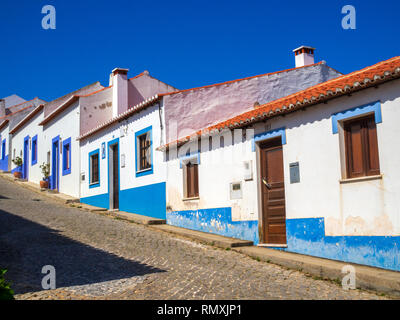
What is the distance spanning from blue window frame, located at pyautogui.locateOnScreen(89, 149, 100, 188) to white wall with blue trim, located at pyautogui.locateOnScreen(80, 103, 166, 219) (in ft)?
0.54

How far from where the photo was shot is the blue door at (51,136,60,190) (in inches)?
886

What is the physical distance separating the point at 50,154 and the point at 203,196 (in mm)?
14040

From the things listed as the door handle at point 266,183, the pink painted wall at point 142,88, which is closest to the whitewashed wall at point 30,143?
the pink painted wall at point 142,88

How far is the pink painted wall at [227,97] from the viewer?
1423 centimetres

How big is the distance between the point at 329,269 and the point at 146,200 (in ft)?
28.2

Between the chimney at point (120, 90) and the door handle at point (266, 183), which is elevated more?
the chimney at point (120, 90)

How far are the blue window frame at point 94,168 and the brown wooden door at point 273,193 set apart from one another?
32.5 ft

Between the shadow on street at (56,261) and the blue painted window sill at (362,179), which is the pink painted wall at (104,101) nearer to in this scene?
the shadow on street at (56,261)

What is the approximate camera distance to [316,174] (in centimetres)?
888

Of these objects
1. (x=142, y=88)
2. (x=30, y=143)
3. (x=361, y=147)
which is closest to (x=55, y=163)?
(x=30, y=143)

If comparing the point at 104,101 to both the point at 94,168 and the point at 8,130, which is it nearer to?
the point at 94,168

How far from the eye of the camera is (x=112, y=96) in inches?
790

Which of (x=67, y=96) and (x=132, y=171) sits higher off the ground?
(x=67, y=96)
